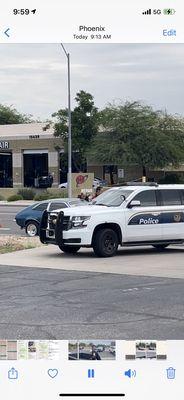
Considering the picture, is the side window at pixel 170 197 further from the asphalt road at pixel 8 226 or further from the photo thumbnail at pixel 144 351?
the photo thumbnail at pixel 144 351

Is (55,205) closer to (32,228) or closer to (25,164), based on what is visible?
(32,228)

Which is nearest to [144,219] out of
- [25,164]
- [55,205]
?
[25,164]

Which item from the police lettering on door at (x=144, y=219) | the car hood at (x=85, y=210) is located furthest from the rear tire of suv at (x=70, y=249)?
the police lettering on door at (x=144, y=219)

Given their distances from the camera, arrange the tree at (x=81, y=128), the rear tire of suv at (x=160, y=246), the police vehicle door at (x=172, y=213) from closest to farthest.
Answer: the police vehicle door at (x=172, y=213) < the rear tire of suv at (x=160, y=246) < the tree at (x=81, y=128)

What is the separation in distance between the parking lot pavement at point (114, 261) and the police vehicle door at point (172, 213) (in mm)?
475

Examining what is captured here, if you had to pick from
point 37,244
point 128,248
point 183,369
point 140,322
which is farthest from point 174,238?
point 183,369

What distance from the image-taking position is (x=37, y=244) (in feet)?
61.6

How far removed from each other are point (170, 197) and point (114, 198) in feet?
4.51

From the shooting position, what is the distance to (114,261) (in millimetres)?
14836

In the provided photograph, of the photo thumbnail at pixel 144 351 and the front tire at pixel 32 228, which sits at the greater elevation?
the photo thumbnail at pixel 144 351

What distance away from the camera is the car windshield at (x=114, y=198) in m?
16.3

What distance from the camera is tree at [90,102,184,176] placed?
45.2 meters
